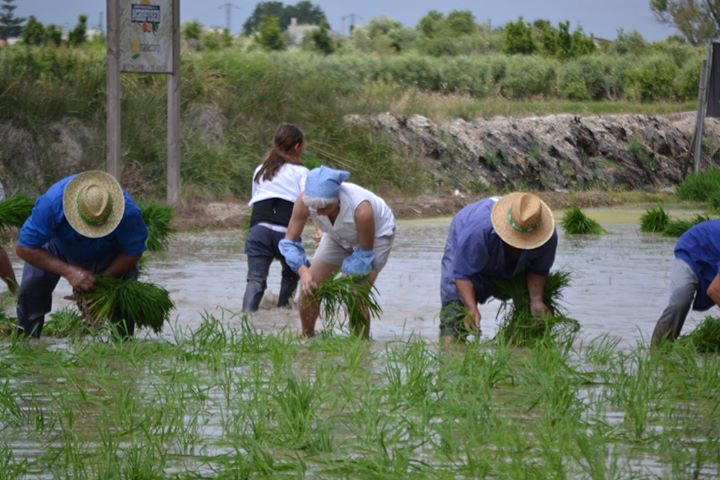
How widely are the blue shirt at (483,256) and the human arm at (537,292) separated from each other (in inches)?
1.4

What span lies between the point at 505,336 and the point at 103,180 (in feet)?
8.67

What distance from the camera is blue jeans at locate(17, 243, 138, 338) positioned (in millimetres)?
8984

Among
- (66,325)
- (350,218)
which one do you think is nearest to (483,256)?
(350,218)

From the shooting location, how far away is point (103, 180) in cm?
882

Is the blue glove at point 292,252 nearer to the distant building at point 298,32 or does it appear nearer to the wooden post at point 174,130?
the wooden post at point 174,130

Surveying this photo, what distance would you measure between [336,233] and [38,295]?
1.91 m

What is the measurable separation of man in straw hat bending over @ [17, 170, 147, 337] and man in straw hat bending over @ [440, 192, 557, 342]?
1.96m

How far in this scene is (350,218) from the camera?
352 inches

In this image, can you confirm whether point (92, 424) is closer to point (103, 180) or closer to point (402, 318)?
point (103, 180)

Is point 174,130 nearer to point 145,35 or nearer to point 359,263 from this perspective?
point 145,35

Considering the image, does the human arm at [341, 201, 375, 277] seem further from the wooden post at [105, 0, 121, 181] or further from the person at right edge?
the wooden post at [105, 0, 121, 181]

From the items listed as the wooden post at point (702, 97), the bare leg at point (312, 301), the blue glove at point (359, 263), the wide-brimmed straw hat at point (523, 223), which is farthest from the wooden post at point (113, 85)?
the wooden post at point (702, 97)

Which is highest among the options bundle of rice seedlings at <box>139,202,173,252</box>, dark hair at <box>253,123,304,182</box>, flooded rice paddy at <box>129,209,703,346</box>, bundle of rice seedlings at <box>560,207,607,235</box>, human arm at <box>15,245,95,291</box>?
dark hair at <box>253,123,304,182</box>

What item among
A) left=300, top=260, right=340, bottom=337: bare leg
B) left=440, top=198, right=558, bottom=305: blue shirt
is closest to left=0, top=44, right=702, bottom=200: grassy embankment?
left=300, top=260, right=340, bottom=337: bare leg
